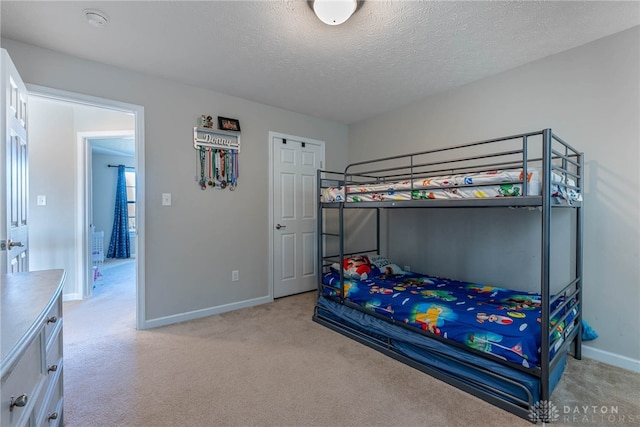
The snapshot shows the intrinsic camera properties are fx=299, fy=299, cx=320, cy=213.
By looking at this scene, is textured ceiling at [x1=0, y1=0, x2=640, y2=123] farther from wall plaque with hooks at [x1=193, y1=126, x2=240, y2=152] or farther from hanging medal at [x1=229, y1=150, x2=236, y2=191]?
hanging medal at [x1=229, y1=150, x2=236, y2=191]

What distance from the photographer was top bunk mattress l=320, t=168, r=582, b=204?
173cm

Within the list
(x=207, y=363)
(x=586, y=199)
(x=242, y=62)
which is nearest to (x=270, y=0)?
(x=242, y=62)

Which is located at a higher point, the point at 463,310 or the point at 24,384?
the point at 24,384

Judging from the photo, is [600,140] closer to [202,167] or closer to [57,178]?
[202,167]

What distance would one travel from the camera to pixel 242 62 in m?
2.53

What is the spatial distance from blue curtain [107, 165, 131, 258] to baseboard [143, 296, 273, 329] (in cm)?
461

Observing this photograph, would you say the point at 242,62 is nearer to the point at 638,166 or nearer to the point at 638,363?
the point at 638,166

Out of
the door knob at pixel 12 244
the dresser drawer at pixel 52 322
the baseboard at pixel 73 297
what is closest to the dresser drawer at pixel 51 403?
the dresser drawer at pixel 52 322

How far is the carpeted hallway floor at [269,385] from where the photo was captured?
1.63m

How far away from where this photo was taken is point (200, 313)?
3.10m

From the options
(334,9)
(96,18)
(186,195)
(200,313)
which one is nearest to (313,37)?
(334,9)

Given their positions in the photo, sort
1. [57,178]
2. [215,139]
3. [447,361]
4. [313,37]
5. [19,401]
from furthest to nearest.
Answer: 1. [57,178]
2. [215,139]
3. [313,37]
4. [447,361]
5. [19,401]

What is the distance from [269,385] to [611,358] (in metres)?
A: 2.45

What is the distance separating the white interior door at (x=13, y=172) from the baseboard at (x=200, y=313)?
3.57ft
